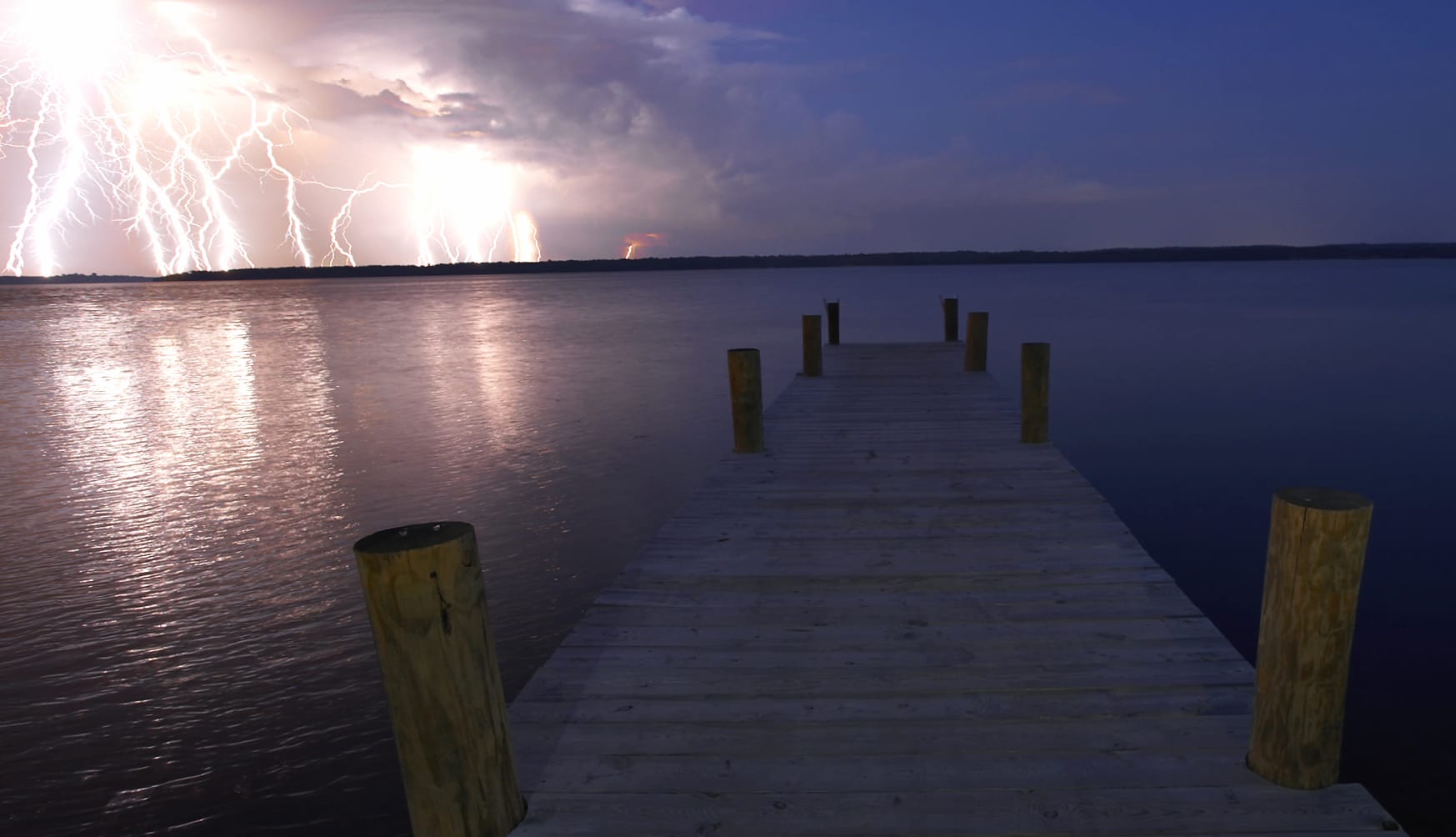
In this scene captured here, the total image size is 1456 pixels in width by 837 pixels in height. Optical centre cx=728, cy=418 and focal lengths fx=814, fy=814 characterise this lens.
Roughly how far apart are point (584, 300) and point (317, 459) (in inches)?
2414

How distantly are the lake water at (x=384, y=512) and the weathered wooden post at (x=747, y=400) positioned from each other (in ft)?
6.35

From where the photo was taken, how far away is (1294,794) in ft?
9.01

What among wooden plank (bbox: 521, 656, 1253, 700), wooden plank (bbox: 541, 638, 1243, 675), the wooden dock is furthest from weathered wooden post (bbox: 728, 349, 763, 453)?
wooden plank (bbox: 521, 656, 1253, 700)

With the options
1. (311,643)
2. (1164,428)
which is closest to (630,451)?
(311,643)

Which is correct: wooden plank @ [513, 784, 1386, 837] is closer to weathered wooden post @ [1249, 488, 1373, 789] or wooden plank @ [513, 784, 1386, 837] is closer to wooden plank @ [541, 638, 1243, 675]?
weathered wooden post @ [1249, 488, 1373, 789]

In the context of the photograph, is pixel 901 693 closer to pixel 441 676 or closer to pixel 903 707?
pixel 903 707

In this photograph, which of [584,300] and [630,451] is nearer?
[630,451]

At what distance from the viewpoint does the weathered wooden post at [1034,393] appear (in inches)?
316

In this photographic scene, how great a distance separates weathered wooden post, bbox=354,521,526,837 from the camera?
2375 mm

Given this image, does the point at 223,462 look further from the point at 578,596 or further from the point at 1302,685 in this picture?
the point at 1302,685

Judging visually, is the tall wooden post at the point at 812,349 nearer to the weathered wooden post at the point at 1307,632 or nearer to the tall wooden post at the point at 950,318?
the tall wooden post at the point at 950,318

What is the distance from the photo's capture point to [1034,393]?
320 inches

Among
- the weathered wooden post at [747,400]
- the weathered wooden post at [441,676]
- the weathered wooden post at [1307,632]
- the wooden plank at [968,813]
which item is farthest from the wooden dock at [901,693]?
the weathered wooden post at [747,400]

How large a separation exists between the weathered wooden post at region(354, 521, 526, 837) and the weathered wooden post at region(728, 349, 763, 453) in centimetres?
545
